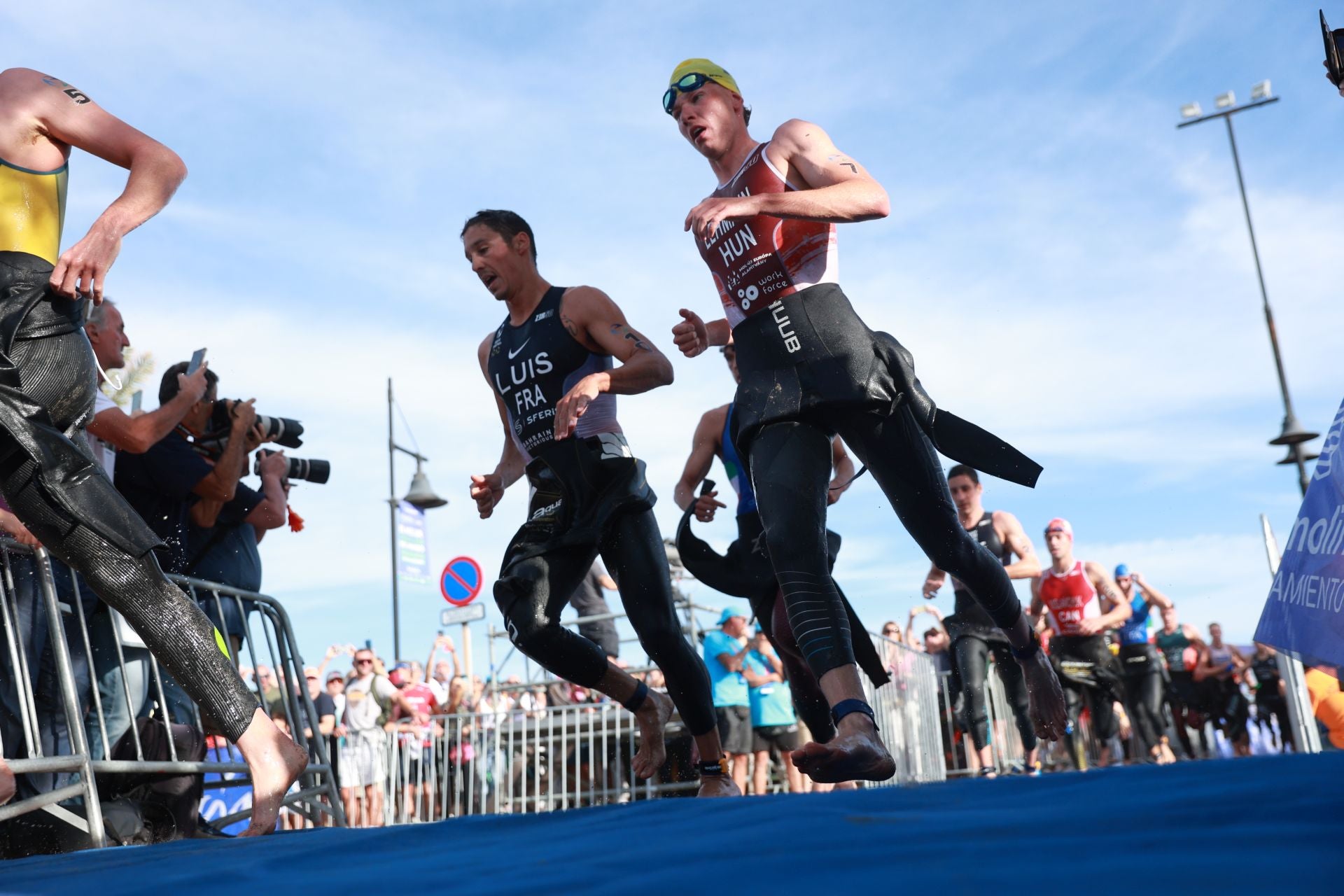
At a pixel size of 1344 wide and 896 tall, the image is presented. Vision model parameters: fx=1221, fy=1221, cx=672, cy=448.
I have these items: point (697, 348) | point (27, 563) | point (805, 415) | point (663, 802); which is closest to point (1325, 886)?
point (663, 802)

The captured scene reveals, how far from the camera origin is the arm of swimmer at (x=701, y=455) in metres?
5.90

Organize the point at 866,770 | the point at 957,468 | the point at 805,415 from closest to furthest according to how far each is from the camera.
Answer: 1. the point at 866,770
2. the point at 805,415
3. the point at 957,468

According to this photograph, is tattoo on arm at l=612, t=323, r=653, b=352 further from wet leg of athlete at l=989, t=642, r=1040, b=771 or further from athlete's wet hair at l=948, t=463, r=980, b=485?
athlete's wet hair at l=948, t=463, r=980, b=485

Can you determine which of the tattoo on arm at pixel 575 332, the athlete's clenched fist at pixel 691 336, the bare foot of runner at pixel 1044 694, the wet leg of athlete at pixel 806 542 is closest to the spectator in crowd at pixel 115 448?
the tattoo on arm at pixel 575 332

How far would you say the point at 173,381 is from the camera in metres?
5.66

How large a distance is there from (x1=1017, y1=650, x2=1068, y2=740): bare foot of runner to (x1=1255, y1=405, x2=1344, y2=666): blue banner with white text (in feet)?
2.60

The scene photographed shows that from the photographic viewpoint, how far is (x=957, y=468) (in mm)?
8344

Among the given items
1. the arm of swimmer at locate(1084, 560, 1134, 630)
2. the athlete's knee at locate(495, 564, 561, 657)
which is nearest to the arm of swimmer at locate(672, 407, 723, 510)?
the athlete's knee at locate(495, 564, 561, 657)

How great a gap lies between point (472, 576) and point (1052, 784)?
13.5m

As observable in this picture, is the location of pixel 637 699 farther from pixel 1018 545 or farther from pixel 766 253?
pixel 1018 545

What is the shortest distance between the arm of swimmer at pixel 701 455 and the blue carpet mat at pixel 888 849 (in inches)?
142

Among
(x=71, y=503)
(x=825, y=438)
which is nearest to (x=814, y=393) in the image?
(x=825, y=438)

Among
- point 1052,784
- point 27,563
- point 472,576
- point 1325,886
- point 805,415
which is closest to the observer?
point 1325,886

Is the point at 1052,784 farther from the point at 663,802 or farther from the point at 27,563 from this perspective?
the point at 27,563
